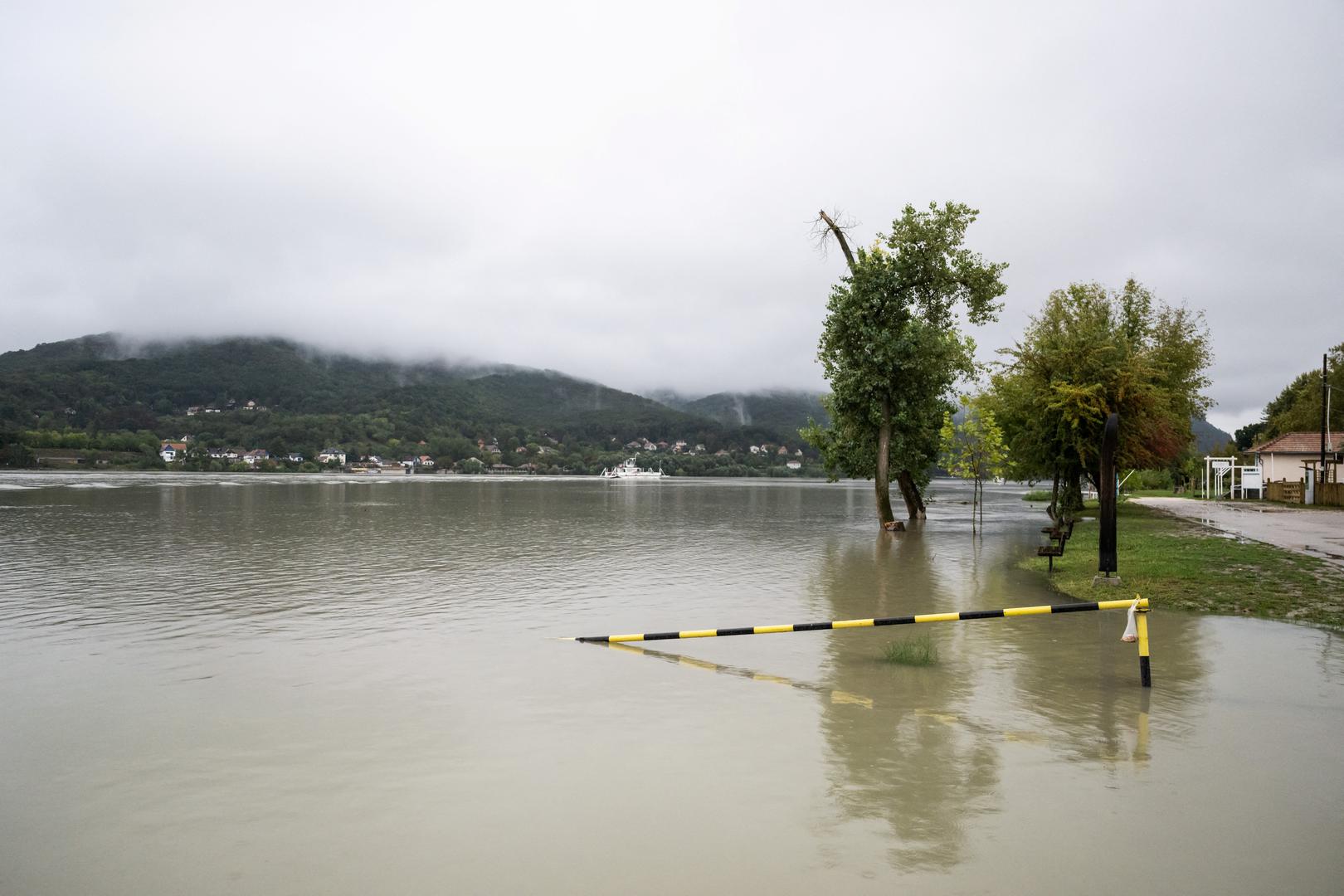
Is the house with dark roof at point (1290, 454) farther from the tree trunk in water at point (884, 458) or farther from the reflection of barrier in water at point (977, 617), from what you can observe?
the reflection of barrier in water at point (977, 617)

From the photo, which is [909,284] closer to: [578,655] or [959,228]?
[959,228]

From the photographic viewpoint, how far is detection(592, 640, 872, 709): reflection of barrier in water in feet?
29.5

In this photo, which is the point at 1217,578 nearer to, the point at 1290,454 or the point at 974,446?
the point at 974,446

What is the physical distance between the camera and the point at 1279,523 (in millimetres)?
30438

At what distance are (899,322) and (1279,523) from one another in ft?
52.5

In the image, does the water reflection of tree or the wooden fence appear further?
the wooden fence

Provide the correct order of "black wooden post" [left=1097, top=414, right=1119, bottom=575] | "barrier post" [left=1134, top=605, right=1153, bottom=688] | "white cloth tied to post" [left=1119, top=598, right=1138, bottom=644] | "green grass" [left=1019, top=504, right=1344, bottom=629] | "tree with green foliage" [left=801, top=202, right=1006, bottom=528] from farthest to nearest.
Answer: "tree with green foliage" [left=801, top=202, right=1006, bottom=528] → "black wooden post" [left=1097, top=414, right=1119, bottom=575] → "green grass" [left=1019, top=504, right=1344, bottom=629] → "white cloth tied to post" [left=1119, top=598, right=1138, bottom=644] → "barrier post" [left=1134, top=605, right=1153, bottom=688]

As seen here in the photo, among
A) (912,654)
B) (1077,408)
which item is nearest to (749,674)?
(912,654)

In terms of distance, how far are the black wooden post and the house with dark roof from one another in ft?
167

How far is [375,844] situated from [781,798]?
9.67ft

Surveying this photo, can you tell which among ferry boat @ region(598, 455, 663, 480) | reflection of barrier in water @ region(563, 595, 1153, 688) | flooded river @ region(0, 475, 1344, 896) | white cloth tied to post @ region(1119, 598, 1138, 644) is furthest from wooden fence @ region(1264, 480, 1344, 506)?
ferry boat @ region(598, 455, 663, 480)

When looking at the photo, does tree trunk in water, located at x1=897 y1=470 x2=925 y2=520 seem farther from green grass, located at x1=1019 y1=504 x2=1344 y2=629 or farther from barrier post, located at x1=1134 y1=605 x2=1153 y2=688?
barrier post, located at x1=1134 y1=605 x2=1153 y2=688

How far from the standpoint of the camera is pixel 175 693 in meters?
9.09

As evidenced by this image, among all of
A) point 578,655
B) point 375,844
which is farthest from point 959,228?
point 375,844
